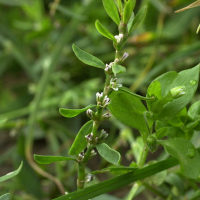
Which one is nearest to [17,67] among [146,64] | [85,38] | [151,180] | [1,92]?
[1,92]

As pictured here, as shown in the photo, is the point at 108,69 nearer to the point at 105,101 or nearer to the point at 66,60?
the point at 105,101

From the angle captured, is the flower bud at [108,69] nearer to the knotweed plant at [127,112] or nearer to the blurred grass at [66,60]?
the knotweed plant at [127,112]

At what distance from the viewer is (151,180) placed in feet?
0.83

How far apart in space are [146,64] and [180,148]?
0.41 m

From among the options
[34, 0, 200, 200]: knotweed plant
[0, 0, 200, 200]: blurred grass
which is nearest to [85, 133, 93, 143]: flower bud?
[34, 0, 200, 200]: knotweed plant

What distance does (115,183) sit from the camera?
0.67ft

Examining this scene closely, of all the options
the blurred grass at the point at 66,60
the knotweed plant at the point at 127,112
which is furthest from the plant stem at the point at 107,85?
the blurred grass at the point at 66,60

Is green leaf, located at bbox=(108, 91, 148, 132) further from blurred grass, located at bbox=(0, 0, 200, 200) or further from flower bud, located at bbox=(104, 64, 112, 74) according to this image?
blurred grass, located at bbox=(0, 0, 200, 200)

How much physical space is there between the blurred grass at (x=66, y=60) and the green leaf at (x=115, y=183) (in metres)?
0.29

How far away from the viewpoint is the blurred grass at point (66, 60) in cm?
54

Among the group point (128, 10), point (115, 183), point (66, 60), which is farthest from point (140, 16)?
point (66, 60)

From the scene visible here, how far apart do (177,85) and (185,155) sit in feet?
0.15

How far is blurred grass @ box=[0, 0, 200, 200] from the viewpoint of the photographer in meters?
0.54

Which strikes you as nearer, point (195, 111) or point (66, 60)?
point (195, 111)
